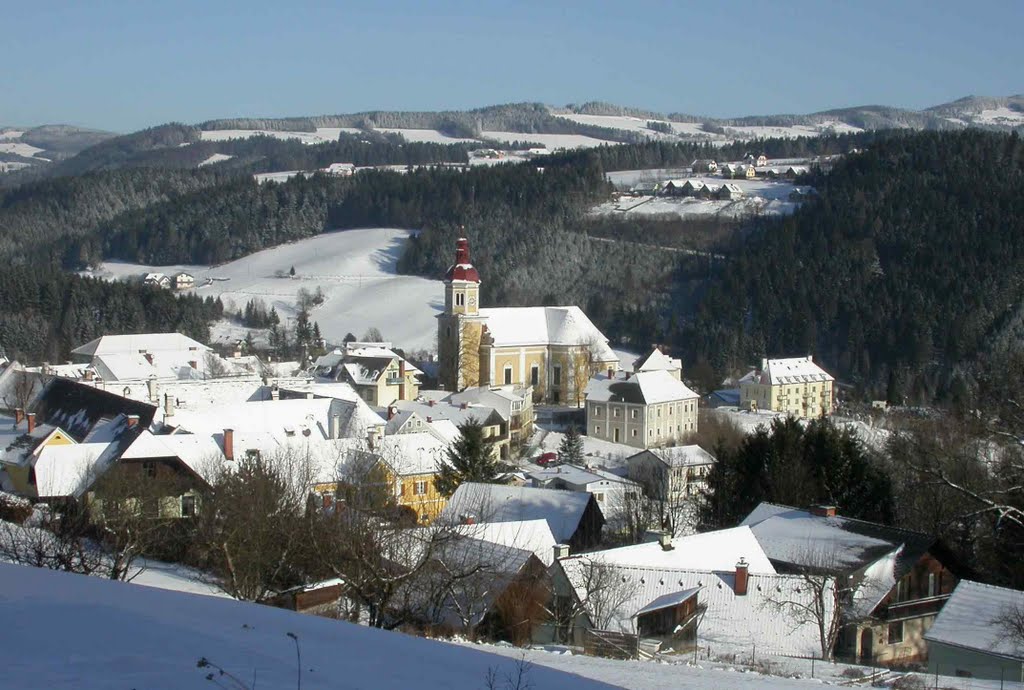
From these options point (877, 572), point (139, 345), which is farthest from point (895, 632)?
point (139, 345)

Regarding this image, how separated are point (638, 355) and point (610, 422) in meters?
28.4

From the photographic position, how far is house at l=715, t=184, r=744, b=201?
400 ft

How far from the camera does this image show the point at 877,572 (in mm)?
19422

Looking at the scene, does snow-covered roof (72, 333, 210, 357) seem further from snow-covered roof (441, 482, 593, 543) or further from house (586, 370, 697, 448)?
snow-covered roof (441, 482, 593, 543)

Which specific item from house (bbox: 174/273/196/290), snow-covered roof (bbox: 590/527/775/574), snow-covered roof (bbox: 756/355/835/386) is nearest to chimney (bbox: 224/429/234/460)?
snow-covered roof (bbox: 590/527/775/574)

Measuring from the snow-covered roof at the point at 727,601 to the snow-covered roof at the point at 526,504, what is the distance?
5.27m

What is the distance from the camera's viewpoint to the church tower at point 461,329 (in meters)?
58.1

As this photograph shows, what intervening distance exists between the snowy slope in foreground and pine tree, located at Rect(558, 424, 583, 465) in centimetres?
3427

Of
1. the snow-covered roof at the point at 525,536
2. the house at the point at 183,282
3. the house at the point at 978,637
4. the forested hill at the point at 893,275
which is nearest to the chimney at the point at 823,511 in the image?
the house at the point at 978,637

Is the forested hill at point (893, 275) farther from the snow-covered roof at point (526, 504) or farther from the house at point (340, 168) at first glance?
the house at point (340, 168)

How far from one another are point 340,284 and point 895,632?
8832 centimetres

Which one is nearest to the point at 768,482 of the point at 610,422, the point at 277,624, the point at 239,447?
the point at 239,447

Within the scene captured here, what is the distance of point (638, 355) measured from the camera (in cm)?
8050

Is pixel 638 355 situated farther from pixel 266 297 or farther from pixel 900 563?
pixel 900 563
